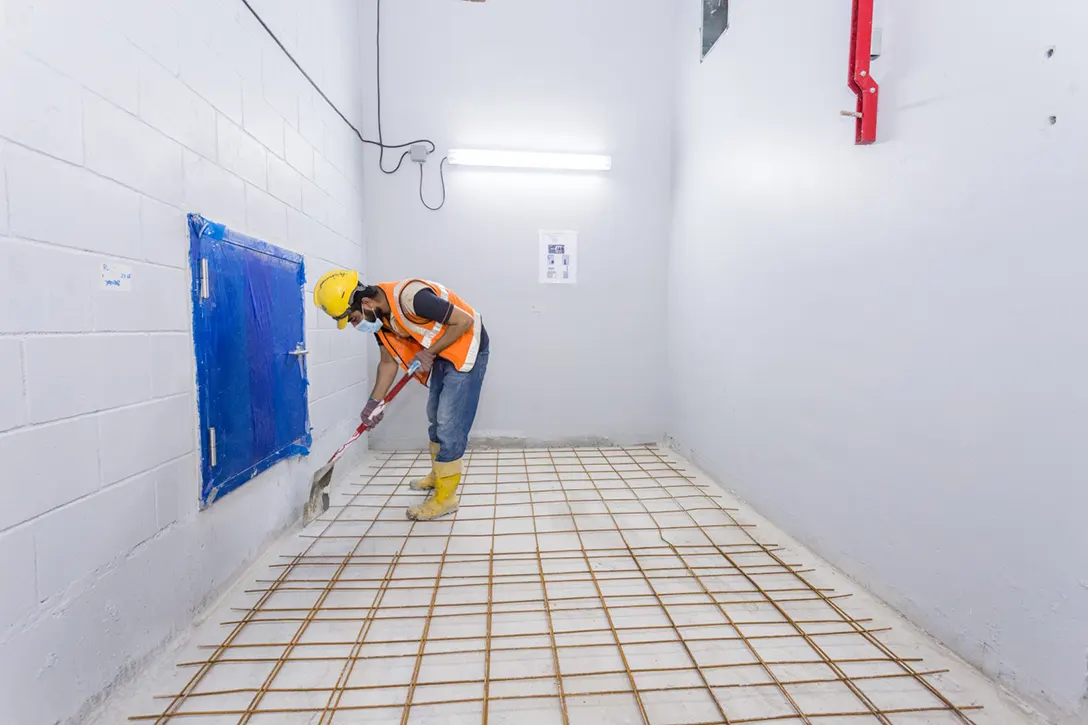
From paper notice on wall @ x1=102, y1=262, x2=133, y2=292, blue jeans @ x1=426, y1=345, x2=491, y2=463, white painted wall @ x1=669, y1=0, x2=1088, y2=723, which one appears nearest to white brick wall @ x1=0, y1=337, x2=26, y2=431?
paper notice on wall @ x1=102, y1=262, x2=133, y2=292

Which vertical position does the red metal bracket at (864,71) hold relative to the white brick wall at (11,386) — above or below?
above

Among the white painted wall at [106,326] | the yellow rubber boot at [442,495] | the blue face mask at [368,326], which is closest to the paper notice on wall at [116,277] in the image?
the white painted wall at [106,326]

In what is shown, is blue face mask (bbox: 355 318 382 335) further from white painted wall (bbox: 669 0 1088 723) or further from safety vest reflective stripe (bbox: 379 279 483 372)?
white painted wall (bbox: 669 0 1088 723)

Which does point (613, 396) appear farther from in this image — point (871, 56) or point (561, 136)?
point (871, 56)

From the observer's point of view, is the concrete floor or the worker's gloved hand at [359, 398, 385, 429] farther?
the worker's gloved hand at [359, 398, 385, 429]

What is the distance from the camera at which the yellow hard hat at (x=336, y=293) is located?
93.9 inches

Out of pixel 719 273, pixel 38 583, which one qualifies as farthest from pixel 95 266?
pixel 719 273

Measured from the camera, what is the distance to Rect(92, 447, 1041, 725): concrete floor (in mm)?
1414

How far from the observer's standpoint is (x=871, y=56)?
1.94 meters

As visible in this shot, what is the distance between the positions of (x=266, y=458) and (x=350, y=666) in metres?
1.07

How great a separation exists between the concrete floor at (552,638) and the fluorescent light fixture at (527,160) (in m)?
2.67

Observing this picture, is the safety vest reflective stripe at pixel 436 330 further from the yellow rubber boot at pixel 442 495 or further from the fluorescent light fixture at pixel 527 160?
the fluorescent light fixture at pixel 527 160

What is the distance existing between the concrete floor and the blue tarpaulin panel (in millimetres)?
507

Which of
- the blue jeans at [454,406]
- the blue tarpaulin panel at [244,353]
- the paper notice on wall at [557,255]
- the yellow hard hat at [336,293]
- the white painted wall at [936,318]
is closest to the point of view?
the white painted wall at [936,318]
